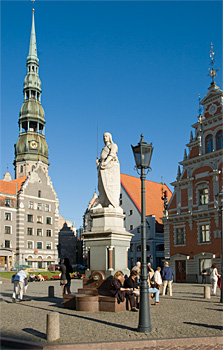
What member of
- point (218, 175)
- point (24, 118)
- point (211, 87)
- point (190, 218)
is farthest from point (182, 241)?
point (24, 118)

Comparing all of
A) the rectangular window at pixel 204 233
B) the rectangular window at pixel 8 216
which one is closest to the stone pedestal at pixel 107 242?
the rectangular window at pixel 204 233

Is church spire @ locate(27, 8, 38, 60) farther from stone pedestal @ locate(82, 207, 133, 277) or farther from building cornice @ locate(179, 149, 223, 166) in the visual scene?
stone pedestal @ locate(82, 207, 133, 277)

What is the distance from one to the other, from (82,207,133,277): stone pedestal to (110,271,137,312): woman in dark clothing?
985 millimetres

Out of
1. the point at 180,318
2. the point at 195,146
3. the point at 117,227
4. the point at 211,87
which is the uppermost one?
the point at 211,87

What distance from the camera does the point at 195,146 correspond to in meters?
39.1

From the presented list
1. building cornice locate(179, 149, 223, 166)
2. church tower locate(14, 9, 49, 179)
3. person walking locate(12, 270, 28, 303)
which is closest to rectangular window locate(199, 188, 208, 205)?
building cornice locate(179, 149, 223, 166)

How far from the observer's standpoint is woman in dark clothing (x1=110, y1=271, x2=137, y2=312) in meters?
12.4

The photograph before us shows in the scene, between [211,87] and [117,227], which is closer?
[117,227]

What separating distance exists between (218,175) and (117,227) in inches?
940

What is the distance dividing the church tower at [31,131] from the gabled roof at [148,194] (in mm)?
28895

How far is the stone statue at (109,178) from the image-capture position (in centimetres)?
1457

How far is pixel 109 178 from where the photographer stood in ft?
47.9

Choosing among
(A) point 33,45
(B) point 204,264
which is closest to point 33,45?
(A) point 33,45

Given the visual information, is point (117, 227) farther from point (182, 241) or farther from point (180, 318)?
point (182, 241)
